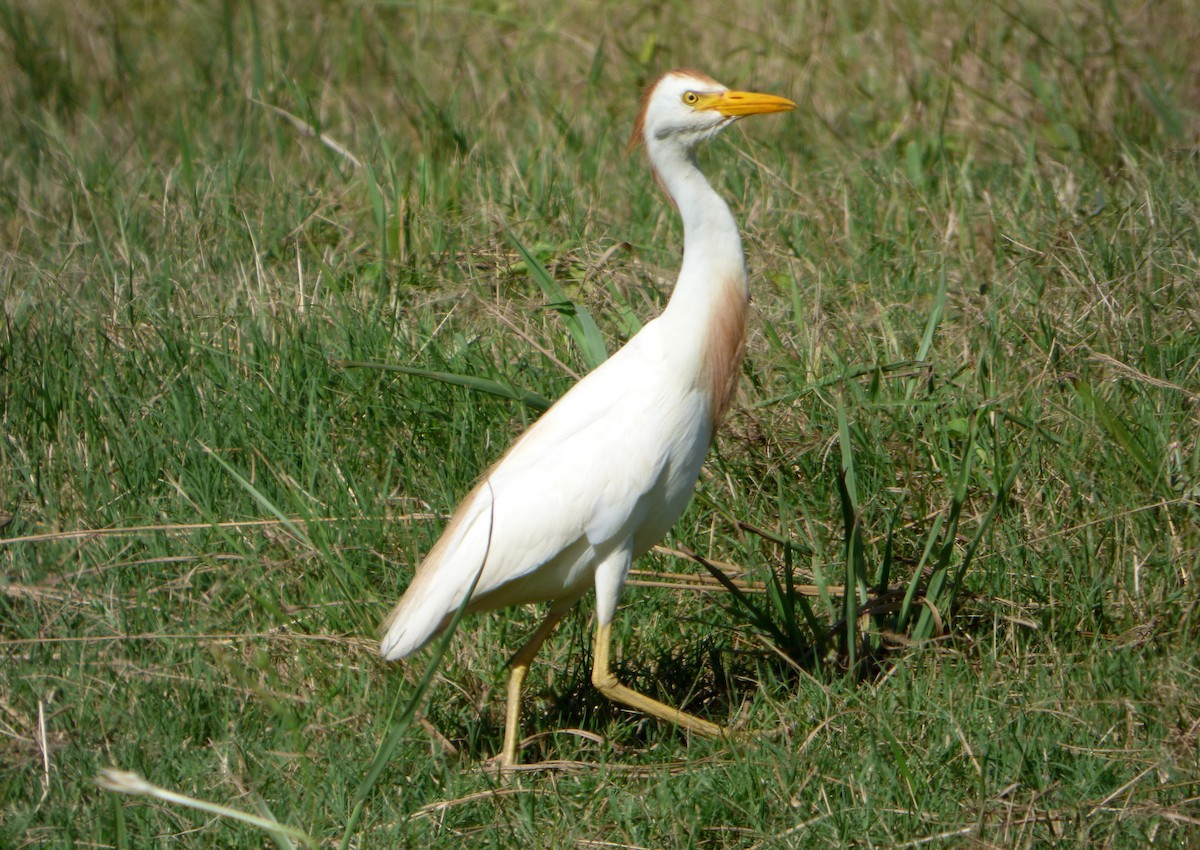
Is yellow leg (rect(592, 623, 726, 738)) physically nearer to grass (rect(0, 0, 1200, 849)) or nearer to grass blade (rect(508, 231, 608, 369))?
grass (rect(0, 0, 1200, 849))

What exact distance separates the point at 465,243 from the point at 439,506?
132cm

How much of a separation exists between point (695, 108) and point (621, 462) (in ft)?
2.88

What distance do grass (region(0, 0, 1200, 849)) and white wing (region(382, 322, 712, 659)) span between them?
1.05 feet

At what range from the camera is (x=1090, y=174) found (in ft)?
16.6

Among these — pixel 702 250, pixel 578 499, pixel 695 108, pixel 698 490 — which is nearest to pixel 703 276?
pixel 702 250

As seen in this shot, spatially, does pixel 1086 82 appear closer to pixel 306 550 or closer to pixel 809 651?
pixel 809 651

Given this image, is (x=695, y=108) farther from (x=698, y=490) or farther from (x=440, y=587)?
(x=440, y=587)

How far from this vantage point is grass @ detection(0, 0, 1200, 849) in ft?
9.68

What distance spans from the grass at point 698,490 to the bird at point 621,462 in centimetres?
29

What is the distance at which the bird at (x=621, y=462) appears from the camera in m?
3.08

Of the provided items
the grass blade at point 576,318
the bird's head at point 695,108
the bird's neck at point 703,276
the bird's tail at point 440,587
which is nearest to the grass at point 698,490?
the grass blade at point 576,318

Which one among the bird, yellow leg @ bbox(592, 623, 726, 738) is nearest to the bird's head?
the bird

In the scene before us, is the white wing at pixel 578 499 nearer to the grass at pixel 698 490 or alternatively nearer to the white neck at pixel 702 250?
the white neck at pixel 702 250

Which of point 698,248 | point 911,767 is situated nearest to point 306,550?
point 698,248
